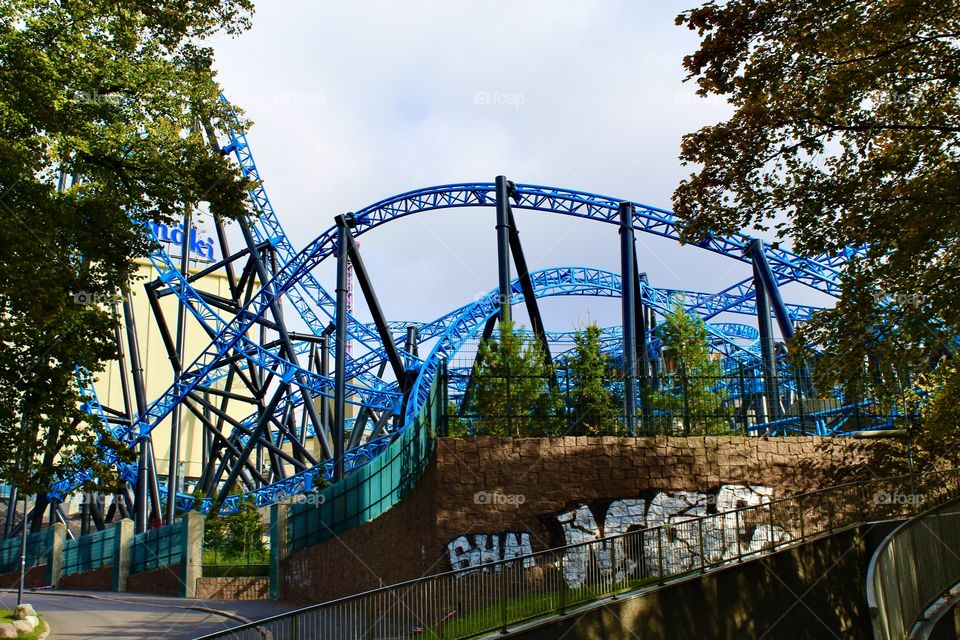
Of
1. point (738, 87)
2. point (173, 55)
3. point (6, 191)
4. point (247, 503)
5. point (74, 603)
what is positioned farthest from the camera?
point (247, 503)

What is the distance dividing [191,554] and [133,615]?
7398 millimetres

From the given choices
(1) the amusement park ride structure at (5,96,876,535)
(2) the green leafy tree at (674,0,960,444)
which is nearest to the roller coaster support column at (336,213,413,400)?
(1) the amusement park ride structure at (5,96,876,535)

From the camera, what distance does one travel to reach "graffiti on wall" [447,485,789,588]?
1238 cm

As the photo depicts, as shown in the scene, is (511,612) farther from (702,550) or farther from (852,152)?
(852,152)

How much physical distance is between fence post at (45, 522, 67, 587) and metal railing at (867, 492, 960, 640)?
33.0 metres

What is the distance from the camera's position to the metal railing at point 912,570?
1075cm

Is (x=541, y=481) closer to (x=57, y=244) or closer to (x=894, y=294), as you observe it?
(x=894, y=294)

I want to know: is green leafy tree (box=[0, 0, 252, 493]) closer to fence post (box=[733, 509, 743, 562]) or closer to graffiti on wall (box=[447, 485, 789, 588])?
graffiti on wall (box=[447, 485, 789, 588])

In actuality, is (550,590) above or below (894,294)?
below

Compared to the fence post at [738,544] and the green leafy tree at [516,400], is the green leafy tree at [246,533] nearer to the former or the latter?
the green leafy tree at [516,400]

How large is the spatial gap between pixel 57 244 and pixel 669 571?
9460 mm

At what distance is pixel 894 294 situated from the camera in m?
→ 12.9

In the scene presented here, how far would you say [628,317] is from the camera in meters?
23.0

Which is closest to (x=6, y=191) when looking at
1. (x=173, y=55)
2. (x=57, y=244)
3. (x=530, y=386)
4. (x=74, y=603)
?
(x=57, y=244)
